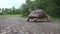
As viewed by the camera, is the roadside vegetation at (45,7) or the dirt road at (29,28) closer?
the dirt road at (29,28)

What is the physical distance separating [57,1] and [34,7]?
3969 millimetres

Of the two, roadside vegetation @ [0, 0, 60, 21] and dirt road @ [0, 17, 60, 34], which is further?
roadside vegetation @ [0, 0, 60, 21]

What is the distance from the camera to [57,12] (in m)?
24.4

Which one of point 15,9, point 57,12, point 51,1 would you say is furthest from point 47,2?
point 15,9

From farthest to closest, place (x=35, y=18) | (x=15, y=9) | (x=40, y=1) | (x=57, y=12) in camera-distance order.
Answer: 1. (x=15, y=9)
2. (x=40, y=1)
3. (x=57, y=12)
4. (x=35, y=18)

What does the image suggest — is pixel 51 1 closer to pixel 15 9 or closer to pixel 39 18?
pixel 39 18

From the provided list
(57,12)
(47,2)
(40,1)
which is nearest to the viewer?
(57,12)

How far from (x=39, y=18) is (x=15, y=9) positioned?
2385 cm

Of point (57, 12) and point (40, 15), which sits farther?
point (57, 12)

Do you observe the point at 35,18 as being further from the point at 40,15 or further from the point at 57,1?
the point at 57,1

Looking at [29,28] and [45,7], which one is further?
[45,7]

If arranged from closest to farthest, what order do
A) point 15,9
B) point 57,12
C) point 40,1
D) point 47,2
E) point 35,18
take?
point 35,18
point 57,12
point 47,2
point 40,1
point 15,9

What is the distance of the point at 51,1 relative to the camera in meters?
25.6

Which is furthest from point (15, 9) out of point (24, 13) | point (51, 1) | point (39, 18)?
point (39, 18)
